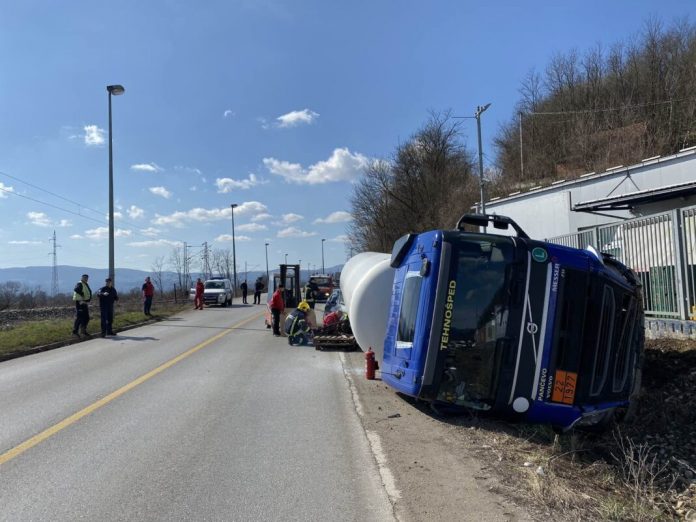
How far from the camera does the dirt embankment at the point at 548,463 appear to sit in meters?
4.17

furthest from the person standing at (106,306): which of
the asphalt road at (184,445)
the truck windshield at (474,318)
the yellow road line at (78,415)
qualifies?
the truck windshield at (474,318)

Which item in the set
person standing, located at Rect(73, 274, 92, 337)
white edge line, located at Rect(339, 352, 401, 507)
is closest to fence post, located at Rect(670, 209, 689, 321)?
white edge line, located at Rect(339, 352, 401, 507)

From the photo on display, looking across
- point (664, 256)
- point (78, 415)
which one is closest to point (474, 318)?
point (78, 415)

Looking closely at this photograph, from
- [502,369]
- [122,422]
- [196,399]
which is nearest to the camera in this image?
[502,369]

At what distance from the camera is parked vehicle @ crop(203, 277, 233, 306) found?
37.9 meters

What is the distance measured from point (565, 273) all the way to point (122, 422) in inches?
219

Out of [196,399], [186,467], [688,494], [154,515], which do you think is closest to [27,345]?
[196,399]

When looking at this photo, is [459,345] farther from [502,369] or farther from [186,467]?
[186,467]

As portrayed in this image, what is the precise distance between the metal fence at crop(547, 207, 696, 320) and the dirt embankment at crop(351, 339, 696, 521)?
2066 mm

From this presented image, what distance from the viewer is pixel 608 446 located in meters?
6.04

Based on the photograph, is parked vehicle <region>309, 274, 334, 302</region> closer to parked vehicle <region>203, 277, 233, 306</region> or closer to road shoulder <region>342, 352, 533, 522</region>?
parked vehicle <region>203, 277, 233, 306</region>

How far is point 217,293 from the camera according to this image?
38.1 metres

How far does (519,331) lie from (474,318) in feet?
1.58

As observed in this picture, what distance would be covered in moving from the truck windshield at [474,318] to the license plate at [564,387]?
638mm
